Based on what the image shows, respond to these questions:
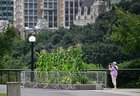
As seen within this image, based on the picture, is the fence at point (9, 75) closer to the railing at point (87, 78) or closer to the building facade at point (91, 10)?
the railing at point (87, 78)

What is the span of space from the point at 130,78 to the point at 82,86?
Answer: 4.22 m

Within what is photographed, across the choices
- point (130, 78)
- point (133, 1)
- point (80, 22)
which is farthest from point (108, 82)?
point (80, 22)

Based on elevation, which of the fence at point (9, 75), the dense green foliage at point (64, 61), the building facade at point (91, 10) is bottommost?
the fence at point (9, 75)

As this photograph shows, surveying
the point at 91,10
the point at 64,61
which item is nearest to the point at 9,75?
the point at 64,61

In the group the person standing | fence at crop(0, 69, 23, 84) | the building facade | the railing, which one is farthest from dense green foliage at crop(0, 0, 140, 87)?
the building facade

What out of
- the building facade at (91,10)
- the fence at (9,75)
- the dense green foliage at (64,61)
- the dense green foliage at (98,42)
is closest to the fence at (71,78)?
the dense green foliage at (64,61)

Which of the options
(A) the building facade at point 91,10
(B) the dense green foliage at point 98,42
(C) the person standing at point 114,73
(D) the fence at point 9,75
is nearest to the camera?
(C) the person standing at point 114,73

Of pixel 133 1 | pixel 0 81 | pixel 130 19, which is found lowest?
pixel 0 81

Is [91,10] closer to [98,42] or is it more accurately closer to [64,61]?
[98,42]

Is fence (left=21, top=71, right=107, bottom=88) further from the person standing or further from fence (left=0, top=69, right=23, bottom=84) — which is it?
fence (left=0, top=69, right=23, bottom=84)

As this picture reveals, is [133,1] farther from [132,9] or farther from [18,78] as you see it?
[18,78]

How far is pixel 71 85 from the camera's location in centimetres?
2878

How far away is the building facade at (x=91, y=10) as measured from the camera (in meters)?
167

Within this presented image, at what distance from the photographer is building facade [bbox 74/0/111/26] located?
167 metres
